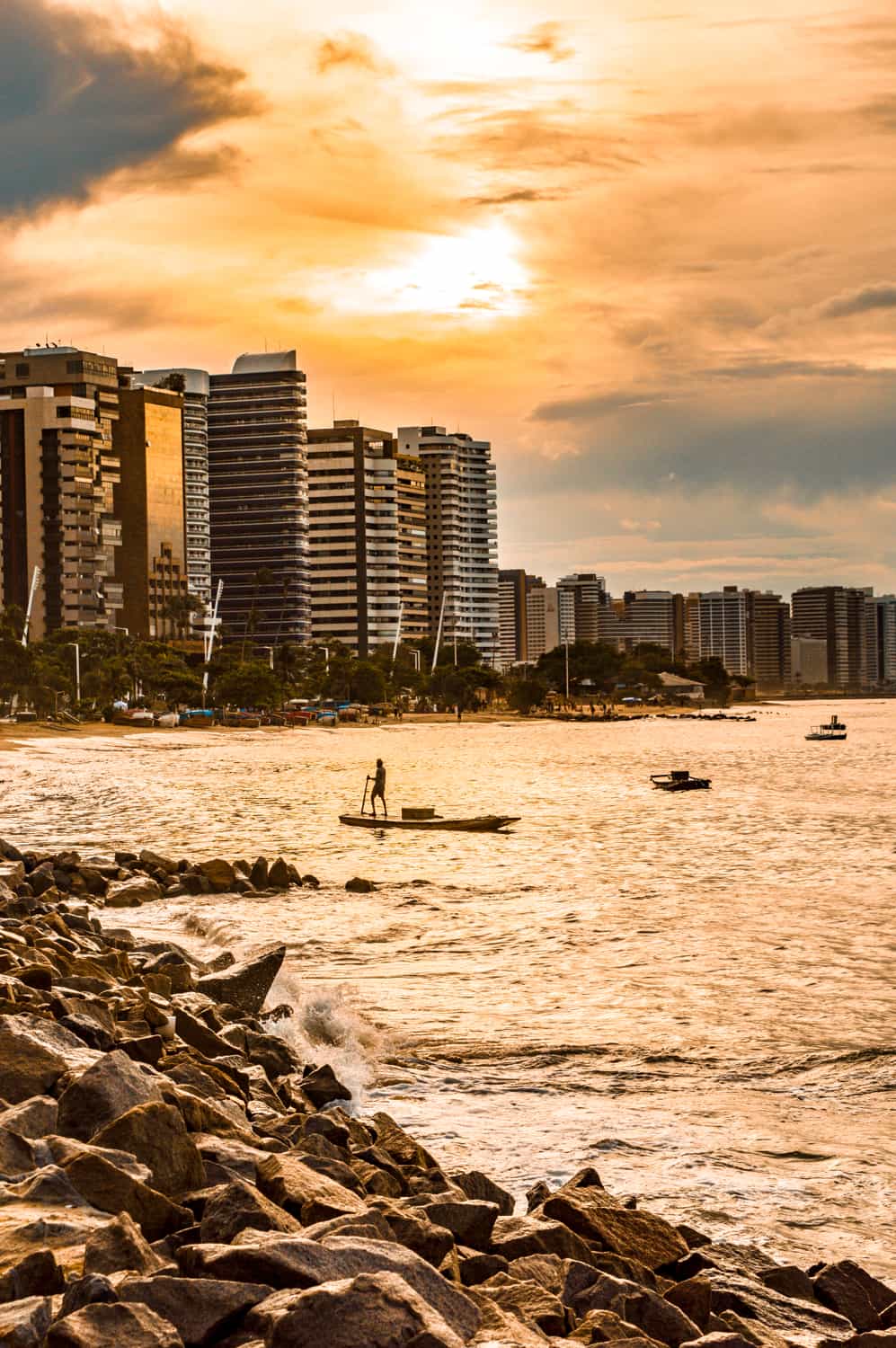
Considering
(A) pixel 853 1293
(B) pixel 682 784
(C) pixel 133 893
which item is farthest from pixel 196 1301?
(B) pixel 682 784

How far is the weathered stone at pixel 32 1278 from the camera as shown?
624 centimetres

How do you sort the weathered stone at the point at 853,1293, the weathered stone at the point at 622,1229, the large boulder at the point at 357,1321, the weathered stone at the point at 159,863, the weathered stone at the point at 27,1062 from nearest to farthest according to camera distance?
the large boulder at the point at 357,1321
the weathered stone at the point at 853,1293
the weathered stone at the point at 622,1229
the weathered stone at the point at 27,1062
the weathered stone at the point at 159,863

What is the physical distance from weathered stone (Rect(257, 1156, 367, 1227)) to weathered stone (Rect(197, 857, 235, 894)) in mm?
24749

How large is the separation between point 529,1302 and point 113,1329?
2.48 meters

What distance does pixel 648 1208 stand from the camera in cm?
1164

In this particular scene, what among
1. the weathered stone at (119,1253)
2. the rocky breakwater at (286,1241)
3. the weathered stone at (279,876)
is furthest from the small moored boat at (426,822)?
the weathered stone at (119,1253)

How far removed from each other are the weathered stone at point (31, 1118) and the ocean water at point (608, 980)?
15.6 feet

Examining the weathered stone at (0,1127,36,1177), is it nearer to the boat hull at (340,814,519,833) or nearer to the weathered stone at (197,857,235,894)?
the weathered stone at (197,857,235,894)

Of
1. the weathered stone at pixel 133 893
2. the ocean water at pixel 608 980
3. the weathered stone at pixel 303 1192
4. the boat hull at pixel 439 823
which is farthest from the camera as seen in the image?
the boat hull at pixel 439 823

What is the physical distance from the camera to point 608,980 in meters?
23.6

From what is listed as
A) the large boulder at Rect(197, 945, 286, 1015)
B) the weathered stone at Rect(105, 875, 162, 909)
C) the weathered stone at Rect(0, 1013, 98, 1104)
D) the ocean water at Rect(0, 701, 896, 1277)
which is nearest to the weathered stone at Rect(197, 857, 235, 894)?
the ocean water at Rect(0, 701, 896, 1277)

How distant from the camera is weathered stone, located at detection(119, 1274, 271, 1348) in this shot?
604 cm

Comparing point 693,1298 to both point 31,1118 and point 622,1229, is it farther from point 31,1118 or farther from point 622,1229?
point 31,1118

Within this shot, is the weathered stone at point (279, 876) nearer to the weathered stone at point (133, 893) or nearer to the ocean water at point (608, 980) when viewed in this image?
the ocean water at point (608, 980)
